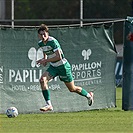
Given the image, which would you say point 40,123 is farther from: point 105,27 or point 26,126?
point 105,27

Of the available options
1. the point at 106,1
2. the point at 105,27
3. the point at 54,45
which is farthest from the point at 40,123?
the point at 106,1

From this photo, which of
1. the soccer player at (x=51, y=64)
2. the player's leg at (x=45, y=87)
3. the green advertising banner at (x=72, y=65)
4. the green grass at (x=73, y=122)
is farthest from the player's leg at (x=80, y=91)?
the green advertising banner at (x=72, y=65)

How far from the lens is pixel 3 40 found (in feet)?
55.2

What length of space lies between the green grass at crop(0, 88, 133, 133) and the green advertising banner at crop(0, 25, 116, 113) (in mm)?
515

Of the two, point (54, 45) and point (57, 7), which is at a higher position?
point (57, 7)

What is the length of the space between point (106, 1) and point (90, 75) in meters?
17.2

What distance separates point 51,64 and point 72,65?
1506 mm

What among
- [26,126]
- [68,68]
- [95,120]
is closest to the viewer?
[26,126]

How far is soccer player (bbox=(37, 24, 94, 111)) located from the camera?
15961 mm

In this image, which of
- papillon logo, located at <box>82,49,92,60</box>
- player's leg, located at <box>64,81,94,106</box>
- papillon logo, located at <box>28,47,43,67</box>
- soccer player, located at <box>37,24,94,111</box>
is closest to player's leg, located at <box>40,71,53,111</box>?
soccer player, located at <box>37,24,94,111</box>

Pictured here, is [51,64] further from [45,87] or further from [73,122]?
[73,122]

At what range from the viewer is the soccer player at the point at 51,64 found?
15961 millimetres

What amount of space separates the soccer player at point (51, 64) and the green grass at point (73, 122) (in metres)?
0.53

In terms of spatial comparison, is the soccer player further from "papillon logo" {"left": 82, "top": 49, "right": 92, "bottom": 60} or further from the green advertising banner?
"papillon logo" {"left": 82, "top": 49, "right": 92, "bottom": 60}
